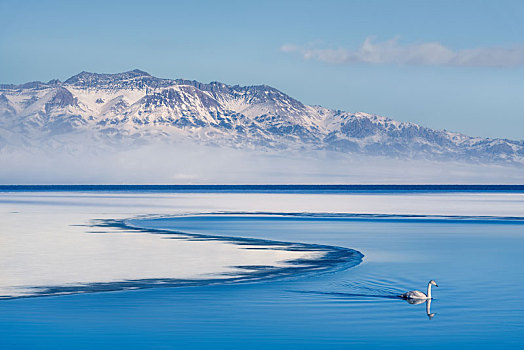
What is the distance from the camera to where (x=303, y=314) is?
2311 cm

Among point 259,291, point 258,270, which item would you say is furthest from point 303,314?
point 258,270

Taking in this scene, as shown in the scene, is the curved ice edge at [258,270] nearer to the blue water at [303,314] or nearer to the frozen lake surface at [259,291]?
the frozen lake surface at [259,291]

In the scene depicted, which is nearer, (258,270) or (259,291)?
(259,291)

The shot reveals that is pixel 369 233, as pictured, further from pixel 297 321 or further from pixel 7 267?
pixel 297 321

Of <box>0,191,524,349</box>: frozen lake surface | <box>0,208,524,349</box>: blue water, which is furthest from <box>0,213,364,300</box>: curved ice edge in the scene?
<box>0,208,524,349</box>: blue water

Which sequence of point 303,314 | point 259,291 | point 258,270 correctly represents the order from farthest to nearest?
1. point 258,270
2. point 259,291
3. point 303,314

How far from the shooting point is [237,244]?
147 feet

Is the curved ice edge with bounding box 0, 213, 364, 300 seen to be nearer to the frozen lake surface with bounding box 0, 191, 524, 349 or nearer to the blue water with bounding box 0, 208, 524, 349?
the frozen lake surface with bounding box 0, 191, 524, 349

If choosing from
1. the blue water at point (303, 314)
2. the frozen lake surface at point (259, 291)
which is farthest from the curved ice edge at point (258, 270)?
the blue water at point (303, 314)

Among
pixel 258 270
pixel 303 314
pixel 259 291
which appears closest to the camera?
pixel 303 314

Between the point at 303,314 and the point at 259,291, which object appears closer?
the point at 303,314

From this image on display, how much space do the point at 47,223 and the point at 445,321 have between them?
46.2 meters

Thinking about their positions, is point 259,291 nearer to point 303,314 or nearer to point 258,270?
point 303,314

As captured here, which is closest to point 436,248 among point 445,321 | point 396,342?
point 445,321
